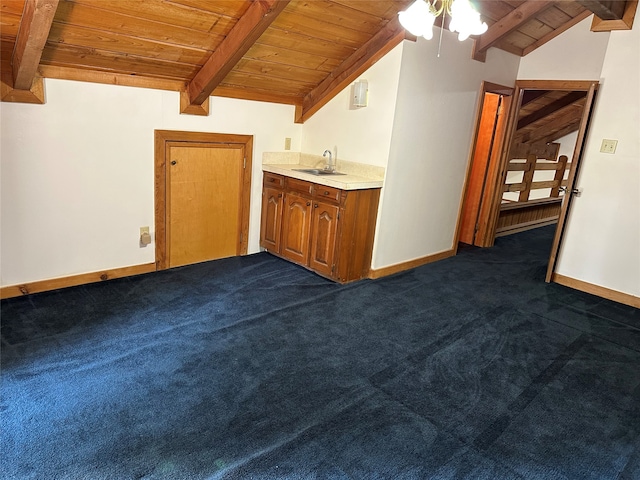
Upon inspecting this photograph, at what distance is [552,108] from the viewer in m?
6.11

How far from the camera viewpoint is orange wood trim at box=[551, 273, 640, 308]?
3.84m

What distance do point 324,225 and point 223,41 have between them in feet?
5.20

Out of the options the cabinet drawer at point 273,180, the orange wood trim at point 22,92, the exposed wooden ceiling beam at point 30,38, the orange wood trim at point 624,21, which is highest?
the orange wood trim at point 624,21

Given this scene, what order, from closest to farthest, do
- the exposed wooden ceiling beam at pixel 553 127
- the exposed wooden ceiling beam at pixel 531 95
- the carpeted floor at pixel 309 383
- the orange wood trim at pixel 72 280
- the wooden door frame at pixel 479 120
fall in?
the carpeted floor at pixel 309 383
the orange wood trim at pixel 72 280
the wooden door frame at pixel 479 120
the exposed wooden ceiling beam at pixel 531 95
the exposed wooden ceiling beam at pixel 553 127

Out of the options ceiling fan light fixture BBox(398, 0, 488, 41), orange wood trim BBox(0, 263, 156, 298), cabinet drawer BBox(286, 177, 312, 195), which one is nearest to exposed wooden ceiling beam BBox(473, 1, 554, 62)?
ceiling fan light fixture BBox(398, 0, 488, 41)

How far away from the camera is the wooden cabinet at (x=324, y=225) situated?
3.66 meters

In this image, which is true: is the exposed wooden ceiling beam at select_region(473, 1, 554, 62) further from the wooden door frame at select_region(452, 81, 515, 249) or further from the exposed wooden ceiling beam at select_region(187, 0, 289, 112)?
the exposed wooden ceiling beam at select_region(187, 0, 289, 112)

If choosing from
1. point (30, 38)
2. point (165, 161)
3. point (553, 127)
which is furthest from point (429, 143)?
point (553, 127)

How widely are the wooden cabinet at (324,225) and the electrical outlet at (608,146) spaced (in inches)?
77.4

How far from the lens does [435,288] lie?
389 cm

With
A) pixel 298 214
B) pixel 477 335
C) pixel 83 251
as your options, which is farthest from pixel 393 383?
pixel 83 251

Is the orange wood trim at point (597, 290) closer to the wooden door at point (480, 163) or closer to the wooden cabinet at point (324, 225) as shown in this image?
the wooden door at point (480, 163)

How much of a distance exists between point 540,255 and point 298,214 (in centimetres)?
298

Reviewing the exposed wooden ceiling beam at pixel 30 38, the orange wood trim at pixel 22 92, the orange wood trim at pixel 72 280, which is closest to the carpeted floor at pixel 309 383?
the orange wood trim at pixel 72 280
